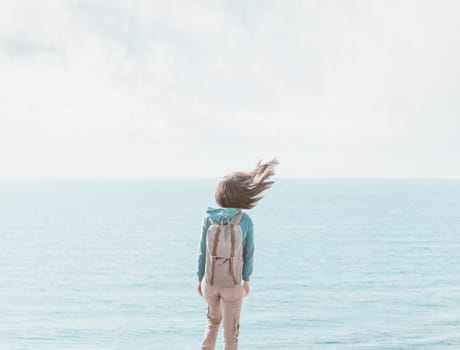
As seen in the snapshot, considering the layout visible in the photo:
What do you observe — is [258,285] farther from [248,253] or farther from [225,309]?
[248,253]

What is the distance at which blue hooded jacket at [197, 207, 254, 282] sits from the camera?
4449 millimetres

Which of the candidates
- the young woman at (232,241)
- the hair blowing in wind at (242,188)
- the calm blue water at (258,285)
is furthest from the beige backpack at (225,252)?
the calm blue water at (258,285)

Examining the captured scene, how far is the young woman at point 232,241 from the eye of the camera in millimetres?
4426

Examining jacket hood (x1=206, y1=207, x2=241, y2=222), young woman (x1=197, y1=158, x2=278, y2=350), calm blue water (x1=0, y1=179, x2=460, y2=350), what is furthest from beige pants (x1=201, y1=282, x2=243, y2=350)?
calm blue water (x1=0, y1=179, x2=460, y2=350)

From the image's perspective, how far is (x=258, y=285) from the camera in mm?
53281

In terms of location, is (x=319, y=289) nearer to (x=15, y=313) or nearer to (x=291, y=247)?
(x=291, y=247)

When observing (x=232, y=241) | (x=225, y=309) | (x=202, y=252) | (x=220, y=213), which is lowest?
(x=225, y=309)

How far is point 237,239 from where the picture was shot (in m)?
4.44

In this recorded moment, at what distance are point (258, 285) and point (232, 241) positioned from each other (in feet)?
164

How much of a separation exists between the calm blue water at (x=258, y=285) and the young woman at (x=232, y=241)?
31554mm

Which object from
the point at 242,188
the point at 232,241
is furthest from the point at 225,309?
the point at 242,188

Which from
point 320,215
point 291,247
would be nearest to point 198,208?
point 320,215

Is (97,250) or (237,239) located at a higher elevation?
(237,239)

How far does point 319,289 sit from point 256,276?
22.8ft
